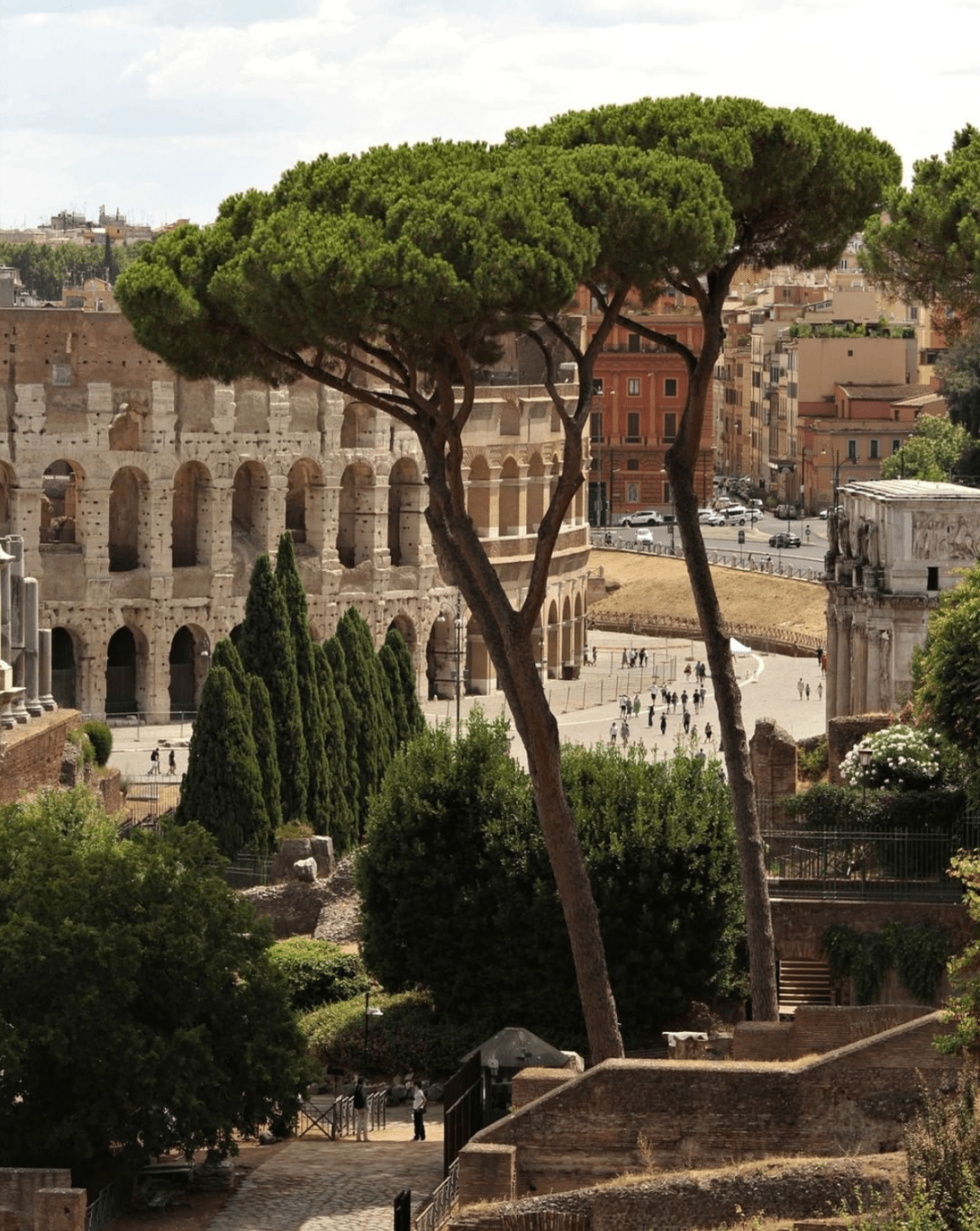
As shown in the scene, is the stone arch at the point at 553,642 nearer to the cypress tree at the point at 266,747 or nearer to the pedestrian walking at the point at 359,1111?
the cypress tree at the point at 266,747

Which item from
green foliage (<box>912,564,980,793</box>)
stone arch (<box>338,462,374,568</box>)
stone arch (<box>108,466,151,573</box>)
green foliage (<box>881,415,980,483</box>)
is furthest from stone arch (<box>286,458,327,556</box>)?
green foliage (<box>912,564,980,793</box>)

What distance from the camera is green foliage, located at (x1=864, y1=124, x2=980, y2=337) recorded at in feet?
96.3

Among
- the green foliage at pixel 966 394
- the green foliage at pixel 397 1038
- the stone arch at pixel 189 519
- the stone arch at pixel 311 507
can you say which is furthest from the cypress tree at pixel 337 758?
the green foliage at pixel 966 394

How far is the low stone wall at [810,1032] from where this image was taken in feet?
89.1

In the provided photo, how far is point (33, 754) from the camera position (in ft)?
165

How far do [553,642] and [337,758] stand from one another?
28.1m

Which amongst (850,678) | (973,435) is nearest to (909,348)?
(973,435)

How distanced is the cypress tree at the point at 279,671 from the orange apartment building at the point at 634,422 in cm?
6405

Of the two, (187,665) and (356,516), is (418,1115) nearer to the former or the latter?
(187,665)

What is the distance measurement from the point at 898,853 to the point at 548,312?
986cm

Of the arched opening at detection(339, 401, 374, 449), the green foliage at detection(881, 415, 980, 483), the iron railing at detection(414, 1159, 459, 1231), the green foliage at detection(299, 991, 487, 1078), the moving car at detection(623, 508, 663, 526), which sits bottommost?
the green foliage at detection(299, 991, 487, 1078)

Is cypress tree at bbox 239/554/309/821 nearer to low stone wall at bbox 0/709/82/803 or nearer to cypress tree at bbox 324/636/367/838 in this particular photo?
cypress tree at bbox 324/636/367/838

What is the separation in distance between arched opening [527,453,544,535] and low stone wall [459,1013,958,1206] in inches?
2167

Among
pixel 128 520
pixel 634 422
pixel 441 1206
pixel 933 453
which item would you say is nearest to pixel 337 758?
pixel 128 520
